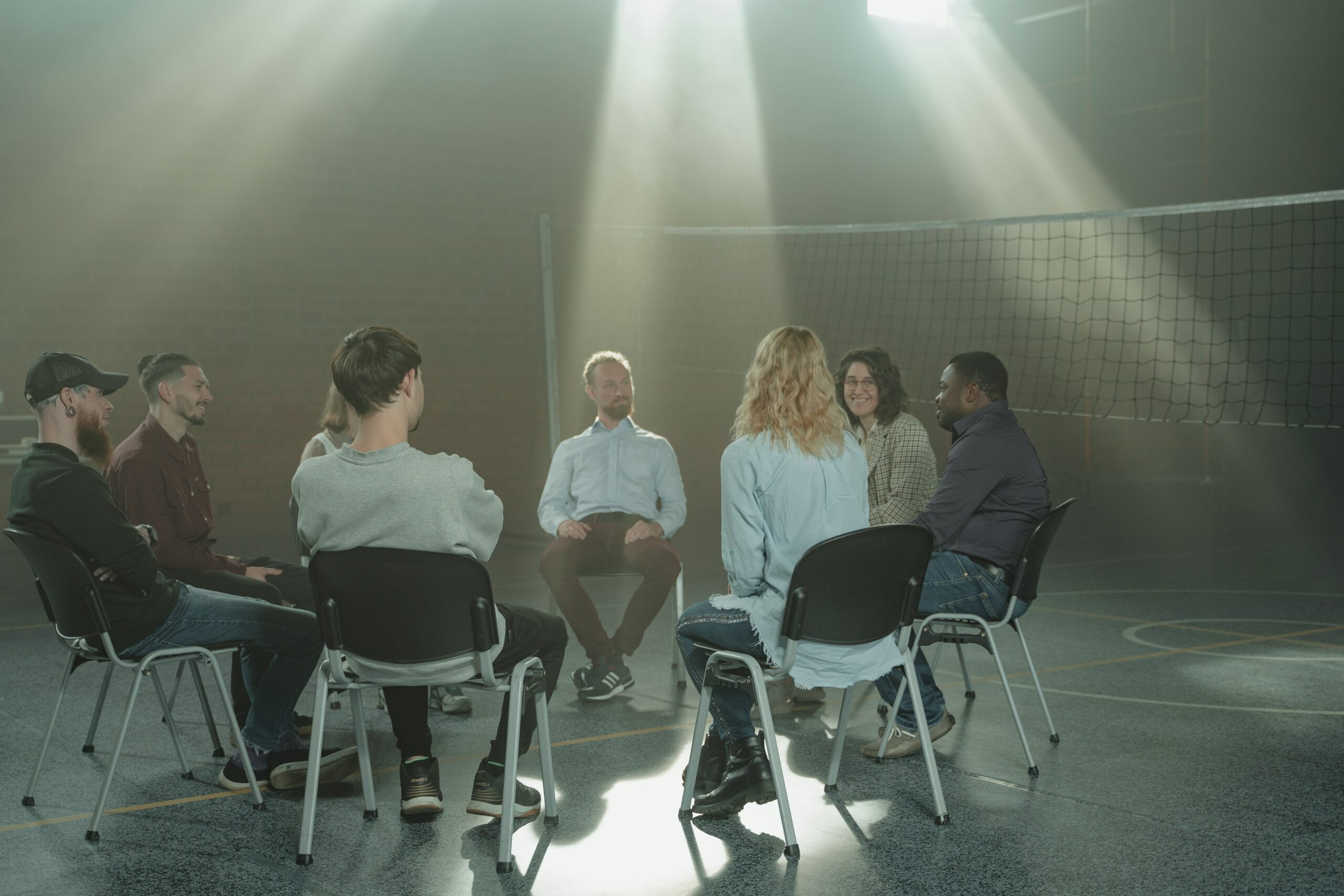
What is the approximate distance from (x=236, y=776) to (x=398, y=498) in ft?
3.84

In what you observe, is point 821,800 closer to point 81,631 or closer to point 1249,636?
point 81,631

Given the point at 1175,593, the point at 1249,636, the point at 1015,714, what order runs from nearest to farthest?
the point at 1015,714, the point at 1249,636, the point at 1175,593

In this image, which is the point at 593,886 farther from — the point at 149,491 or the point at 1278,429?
the point at 1278,429

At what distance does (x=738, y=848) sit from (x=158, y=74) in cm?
749

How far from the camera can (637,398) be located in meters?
10.6

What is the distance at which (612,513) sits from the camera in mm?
4742

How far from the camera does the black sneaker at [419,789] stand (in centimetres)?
296

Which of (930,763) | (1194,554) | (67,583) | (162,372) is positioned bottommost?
(1194,554)

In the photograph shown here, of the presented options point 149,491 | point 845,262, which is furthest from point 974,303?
point 149,491

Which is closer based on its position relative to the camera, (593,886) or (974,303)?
(593,886)

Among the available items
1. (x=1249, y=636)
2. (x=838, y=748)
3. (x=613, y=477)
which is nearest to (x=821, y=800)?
(x=838, y=748)

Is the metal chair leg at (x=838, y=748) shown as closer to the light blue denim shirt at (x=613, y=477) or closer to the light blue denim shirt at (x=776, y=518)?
the light blue denim shirt at (x=776, y=518)

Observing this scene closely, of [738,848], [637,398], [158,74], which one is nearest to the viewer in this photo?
[738,848]

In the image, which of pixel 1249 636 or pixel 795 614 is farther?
pixel 1249 636
